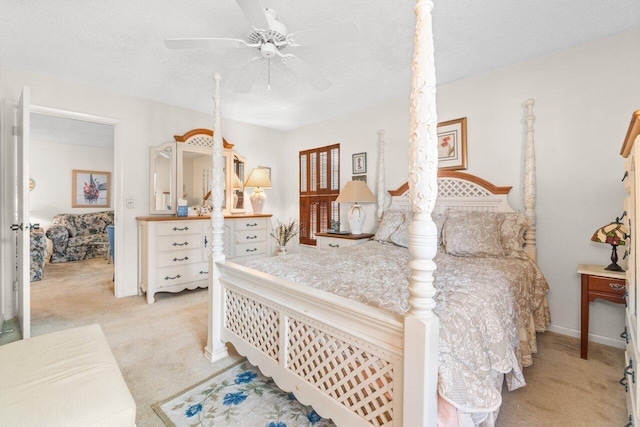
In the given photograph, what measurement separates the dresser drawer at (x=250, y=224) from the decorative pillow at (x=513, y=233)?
122 inches

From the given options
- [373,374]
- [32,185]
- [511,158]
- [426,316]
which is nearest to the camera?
[426,316]

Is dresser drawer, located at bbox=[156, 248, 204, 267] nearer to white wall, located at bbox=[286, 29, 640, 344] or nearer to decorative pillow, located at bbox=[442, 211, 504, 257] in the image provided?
decorative pillow, located at bbox=[442, 211, 504, 257]

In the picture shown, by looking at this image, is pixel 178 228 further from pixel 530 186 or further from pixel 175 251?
pixel 530 186

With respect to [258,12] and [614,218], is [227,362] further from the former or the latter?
[614,218]

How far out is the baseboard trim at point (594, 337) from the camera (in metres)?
2.23

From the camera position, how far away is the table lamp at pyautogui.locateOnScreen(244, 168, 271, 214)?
4.46 meters

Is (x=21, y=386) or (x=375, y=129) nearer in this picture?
(x=21, y=386)

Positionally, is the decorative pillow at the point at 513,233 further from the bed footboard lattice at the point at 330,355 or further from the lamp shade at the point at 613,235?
the bed footboard lattice at the point at 330,355

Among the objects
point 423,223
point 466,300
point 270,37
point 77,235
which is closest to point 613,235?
point 466,300

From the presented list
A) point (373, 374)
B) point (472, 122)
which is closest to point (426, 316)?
point (373, 374)

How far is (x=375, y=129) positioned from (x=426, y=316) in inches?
128

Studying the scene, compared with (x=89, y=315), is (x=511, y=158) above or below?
above

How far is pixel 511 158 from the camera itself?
2.74 m

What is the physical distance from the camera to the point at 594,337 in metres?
2.33
